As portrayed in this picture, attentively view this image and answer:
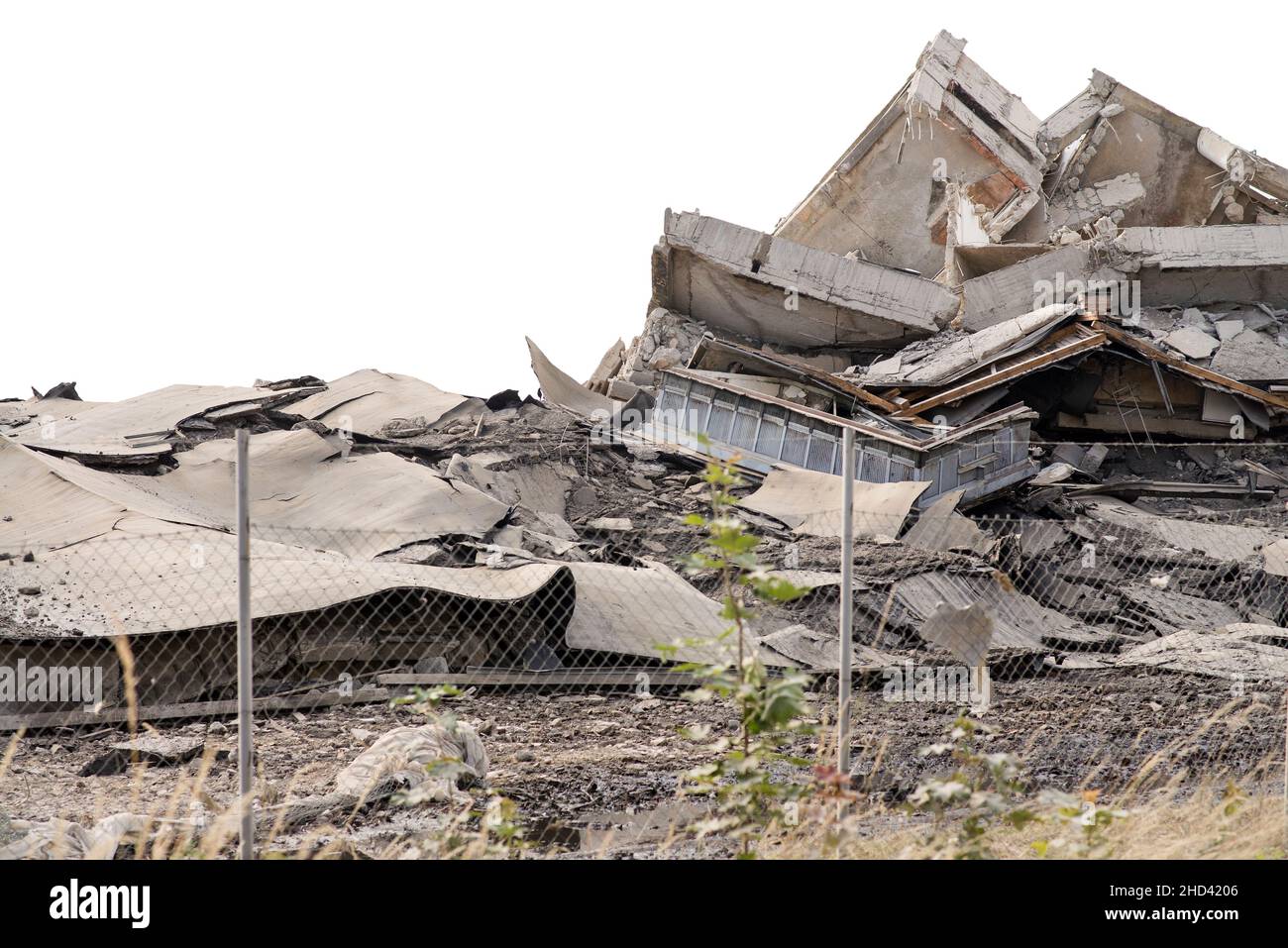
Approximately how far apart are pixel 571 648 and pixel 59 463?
18.2ft

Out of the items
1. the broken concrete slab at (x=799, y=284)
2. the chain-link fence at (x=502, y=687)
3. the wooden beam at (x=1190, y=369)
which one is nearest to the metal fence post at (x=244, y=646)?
the chain-link fence at (x=502, y=687)

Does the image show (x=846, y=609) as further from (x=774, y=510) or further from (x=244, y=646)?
(x=774, y=510)

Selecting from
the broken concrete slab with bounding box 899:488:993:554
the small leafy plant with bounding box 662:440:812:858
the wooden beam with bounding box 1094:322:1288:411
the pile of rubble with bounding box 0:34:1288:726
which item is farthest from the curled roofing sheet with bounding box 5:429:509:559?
the wooden beam with bounding box 1094:322:1288:411

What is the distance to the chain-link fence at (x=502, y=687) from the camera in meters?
5.70

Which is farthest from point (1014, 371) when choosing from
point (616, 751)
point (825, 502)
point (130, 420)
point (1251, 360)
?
point (616, 751)

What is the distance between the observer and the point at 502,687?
848cm

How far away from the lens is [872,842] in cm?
430

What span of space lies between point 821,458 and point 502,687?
8.58 metres

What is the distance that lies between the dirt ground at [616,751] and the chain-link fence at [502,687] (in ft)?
0.08

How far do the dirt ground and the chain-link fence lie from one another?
0.08ft

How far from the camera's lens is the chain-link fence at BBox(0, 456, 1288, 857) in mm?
5695

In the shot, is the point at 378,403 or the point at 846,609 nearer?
the point at 846,609

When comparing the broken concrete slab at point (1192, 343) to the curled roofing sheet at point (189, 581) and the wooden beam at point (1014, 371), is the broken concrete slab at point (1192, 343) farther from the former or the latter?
the curled roofing sheet at point (189, 581)
